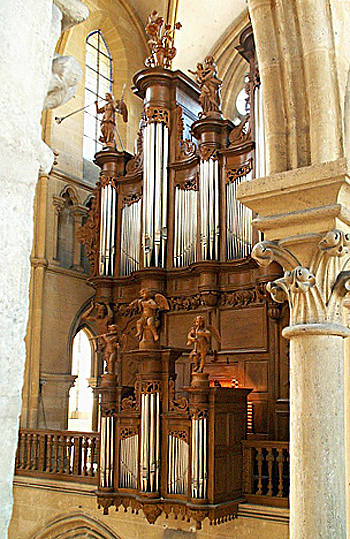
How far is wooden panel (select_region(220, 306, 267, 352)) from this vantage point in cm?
970

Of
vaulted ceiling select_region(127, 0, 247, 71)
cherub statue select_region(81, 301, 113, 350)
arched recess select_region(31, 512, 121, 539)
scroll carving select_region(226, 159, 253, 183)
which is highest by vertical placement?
vaulted ceiling select_region(127, 0, 247, 71)

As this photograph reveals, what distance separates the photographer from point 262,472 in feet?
29.5

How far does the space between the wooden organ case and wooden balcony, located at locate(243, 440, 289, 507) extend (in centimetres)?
15

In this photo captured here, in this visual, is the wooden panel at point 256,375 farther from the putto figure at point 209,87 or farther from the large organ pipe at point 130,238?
the putto figure at point 209,87

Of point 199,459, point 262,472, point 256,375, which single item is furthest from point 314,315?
point 256,375

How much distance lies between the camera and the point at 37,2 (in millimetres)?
1742

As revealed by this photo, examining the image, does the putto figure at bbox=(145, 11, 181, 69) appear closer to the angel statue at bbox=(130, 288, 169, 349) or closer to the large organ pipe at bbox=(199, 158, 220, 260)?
the large organ pipe at bbox=(199, 158, 220, 260)

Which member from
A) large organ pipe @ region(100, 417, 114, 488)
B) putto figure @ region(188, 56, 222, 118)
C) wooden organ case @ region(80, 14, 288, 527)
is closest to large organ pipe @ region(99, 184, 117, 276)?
wooden organ case @ region(80, 14, 288, 527)

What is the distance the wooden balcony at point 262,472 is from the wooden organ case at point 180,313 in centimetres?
15

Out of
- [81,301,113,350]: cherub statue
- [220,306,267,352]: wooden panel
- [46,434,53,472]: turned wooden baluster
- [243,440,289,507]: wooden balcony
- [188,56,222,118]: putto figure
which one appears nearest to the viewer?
[243,440,289,507]: wooden balcony

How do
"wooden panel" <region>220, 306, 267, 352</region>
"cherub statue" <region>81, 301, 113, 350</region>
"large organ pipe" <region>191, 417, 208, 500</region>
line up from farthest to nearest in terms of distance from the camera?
"cherub statue" <region>81, 301, 113, 350</region> → "wooden panel" <region>220, 306, 267, 352</region> → "large organ pipe" <region>191, 417, 208, 500</region>

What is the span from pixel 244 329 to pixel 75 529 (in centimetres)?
384

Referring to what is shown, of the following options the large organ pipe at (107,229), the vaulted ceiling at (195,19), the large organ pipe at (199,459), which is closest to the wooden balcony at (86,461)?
the large organ pipe at (199,459)

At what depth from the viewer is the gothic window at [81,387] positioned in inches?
574
